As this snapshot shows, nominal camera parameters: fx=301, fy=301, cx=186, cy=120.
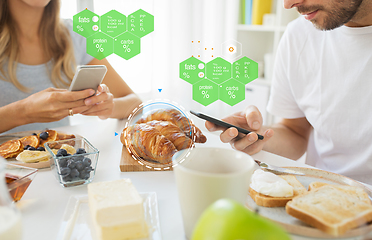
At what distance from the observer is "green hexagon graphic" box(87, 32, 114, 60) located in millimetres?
1589

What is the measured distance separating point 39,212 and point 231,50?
9.17 ft

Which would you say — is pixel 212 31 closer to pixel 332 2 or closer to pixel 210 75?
pixel 210 75

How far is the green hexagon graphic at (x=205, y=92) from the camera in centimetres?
279

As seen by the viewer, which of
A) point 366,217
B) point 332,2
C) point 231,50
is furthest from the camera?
point 231,50

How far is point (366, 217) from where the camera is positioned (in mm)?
463

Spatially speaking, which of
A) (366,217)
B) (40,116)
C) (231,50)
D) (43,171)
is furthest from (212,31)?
(366,217)

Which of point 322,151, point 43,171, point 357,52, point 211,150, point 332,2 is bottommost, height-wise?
point 322,151

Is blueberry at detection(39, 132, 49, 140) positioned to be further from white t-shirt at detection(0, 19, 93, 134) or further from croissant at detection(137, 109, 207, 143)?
white t-shirt at detection(0, 19, 93, 134)

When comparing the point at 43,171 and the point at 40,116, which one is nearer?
the point at 43,171

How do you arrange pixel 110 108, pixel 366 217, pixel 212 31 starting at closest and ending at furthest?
1. pixel 366 217
2. pixel 110 108
3. pixel 212 31

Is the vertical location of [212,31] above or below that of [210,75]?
above

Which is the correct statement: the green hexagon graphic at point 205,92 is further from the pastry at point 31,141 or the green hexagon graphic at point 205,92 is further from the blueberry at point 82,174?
the blueberry at point 82,174

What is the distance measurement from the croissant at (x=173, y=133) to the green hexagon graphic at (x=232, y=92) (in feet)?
7.04
